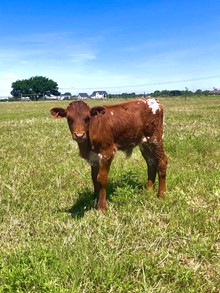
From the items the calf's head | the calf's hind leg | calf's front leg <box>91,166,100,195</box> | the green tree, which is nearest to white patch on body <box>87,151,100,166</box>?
calf's front leg <box>91,166,100,195</box>

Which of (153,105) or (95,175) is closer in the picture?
(95,175)

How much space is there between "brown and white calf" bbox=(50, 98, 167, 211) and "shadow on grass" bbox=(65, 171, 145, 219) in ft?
0.68

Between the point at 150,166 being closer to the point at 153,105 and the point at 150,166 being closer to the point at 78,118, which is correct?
the point at 153,105

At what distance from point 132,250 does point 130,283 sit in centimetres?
63

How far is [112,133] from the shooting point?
19.3 ft

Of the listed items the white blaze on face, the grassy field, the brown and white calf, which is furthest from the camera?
the white blaze on face

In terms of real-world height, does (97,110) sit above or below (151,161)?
above

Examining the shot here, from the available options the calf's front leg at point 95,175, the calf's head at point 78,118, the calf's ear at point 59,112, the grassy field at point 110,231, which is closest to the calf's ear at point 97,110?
the calf's head at point 78,118

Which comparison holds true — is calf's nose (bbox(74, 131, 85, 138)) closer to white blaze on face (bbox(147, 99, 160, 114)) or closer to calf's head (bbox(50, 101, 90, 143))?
calf's head (bbox(50, 101, 90, 143))

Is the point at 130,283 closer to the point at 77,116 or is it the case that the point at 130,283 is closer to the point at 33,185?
the point at 77,116

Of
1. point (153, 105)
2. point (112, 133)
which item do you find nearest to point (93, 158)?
point (112, 133)

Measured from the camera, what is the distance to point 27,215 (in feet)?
17.9

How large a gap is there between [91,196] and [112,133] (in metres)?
1.29

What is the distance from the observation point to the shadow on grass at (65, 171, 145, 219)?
18.8 feet
